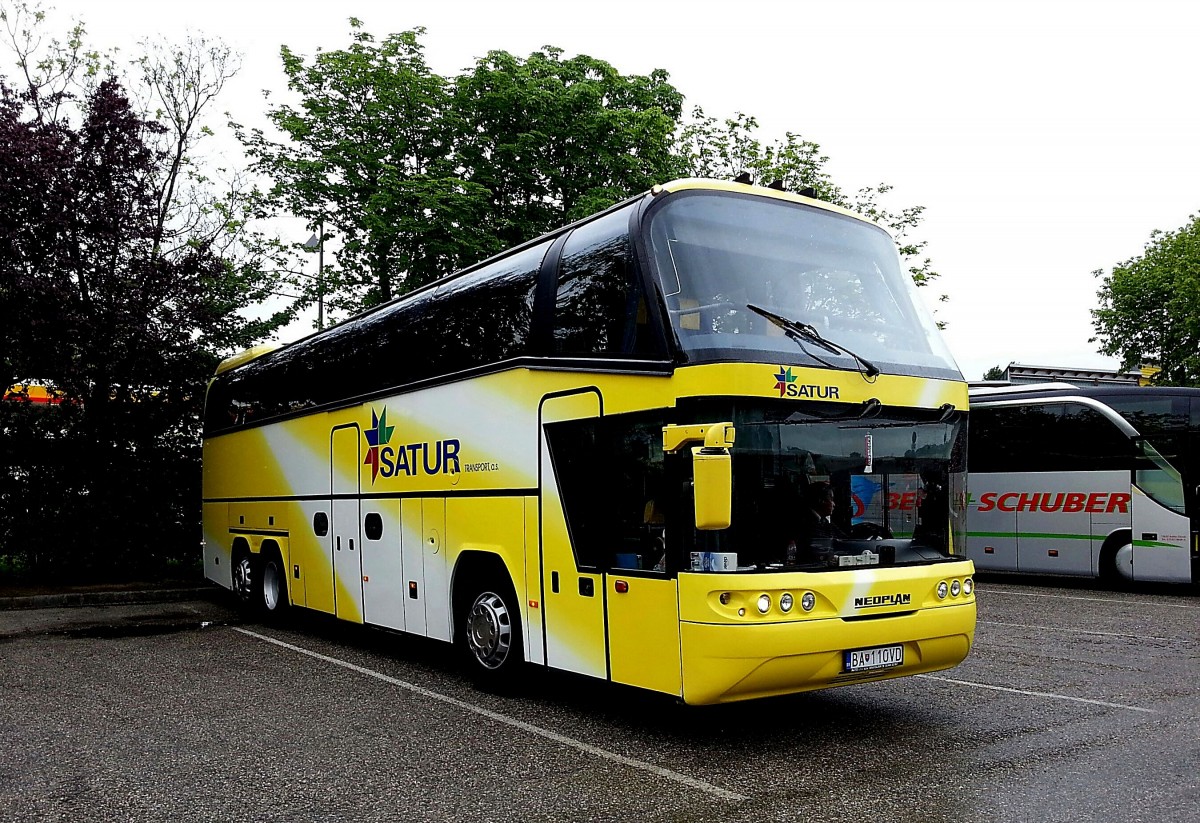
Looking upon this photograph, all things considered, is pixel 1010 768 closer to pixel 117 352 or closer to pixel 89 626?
pixel 89 626

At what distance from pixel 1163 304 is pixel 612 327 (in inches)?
1902

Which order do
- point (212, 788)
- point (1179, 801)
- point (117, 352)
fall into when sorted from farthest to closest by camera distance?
point (117, 352) → point (212, 788) → point (1179, 801)

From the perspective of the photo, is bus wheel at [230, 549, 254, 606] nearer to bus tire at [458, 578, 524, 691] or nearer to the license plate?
bus tire at [458, 578, 524, 691]

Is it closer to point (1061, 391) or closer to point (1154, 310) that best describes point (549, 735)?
point (1061, 391)

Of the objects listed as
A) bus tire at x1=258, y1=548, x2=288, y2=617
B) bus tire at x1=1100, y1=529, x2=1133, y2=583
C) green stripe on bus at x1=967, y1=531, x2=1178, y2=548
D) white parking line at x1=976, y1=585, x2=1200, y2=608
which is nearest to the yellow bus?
bus tire at x1=258, y1=548, x2=288, y2=617

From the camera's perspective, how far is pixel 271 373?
14.1 m

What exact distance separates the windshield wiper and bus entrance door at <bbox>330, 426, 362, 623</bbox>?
5703 mm

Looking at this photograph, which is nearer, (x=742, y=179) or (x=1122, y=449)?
(x=742, y=179)

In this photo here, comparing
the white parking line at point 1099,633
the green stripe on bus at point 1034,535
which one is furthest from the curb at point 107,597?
the green stripe on bus at point 1034,535

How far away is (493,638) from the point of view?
8.62 m

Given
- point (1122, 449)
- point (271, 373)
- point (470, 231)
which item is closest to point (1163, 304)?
point (1122, 449)

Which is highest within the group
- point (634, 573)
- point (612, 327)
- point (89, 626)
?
point (612, 327)

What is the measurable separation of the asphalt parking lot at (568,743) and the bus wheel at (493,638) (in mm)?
210

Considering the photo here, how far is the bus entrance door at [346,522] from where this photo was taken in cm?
1122
